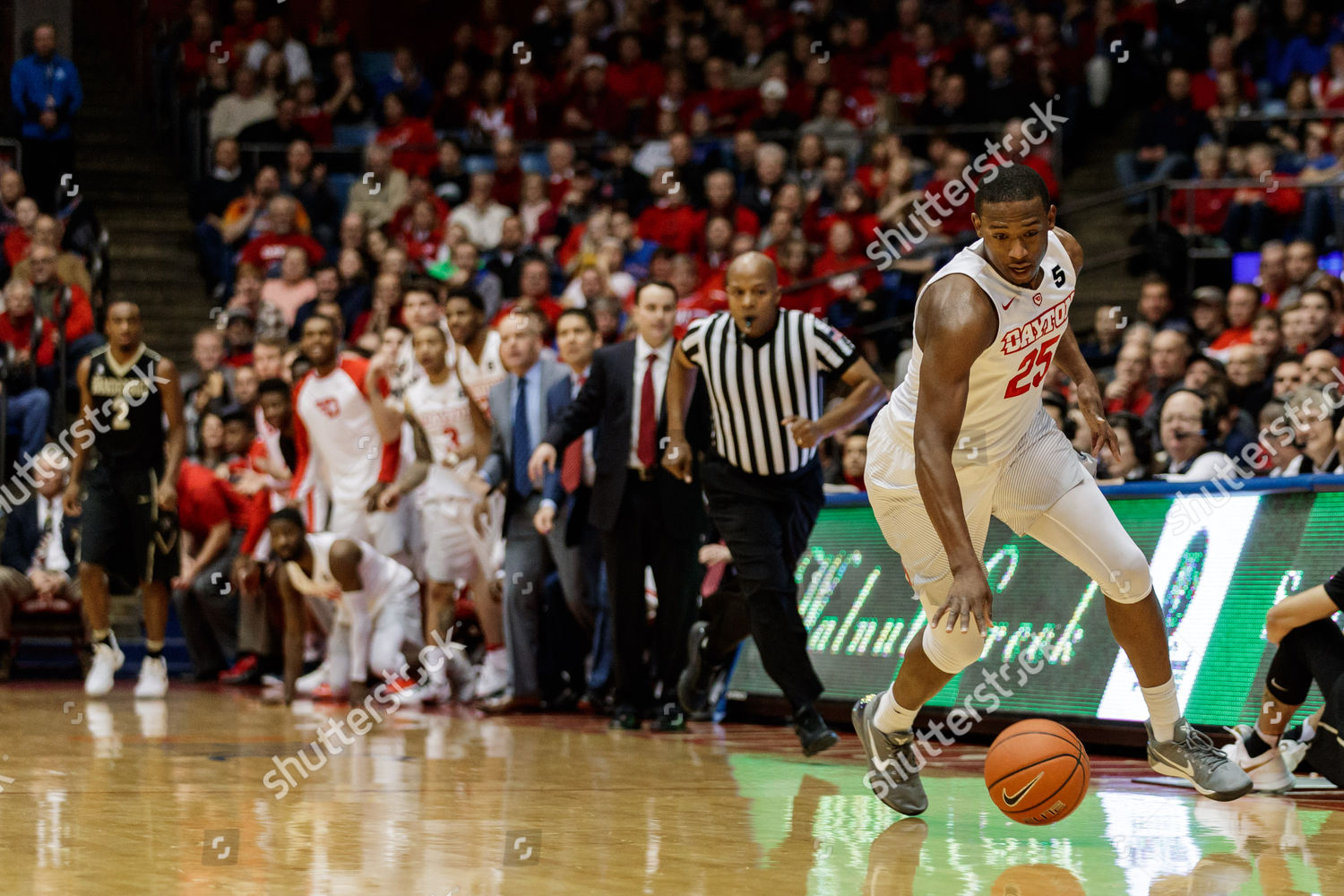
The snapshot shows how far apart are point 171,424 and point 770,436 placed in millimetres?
4714

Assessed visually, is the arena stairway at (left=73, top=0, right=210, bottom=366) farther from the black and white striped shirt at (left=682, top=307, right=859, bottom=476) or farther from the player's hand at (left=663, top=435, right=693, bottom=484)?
the black and white striped shirt at (left=682, top=307, right=859, bottom=476)

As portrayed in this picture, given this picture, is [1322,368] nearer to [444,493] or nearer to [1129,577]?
[1129,577]

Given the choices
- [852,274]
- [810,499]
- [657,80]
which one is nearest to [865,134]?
[852,274]

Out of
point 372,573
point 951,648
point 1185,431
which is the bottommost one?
point 372,573

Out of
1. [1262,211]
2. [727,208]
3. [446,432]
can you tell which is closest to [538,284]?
[727,208]

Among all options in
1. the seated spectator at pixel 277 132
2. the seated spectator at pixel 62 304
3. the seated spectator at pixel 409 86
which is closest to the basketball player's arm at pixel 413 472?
the seated spectator at pixel 62 304

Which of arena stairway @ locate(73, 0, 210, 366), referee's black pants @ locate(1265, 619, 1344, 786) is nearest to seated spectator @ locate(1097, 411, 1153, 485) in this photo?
referee's black pants @ locate(1265, 619, 1344, 786)

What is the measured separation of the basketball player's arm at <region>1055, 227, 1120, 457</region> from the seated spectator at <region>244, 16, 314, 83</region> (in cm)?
1354

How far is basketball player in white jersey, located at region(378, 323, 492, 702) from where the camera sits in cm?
991

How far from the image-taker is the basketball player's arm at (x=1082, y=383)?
5418 mm

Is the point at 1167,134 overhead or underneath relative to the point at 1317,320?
overhead

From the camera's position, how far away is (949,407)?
4.71m

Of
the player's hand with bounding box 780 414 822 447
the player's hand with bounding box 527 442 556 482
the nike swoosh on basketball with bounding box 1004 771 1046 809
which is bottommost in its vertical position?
the nike swoosh on basketball with bounding box 1004 771 1046 809

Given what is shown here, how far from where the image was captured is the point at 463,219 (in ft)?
50.8
